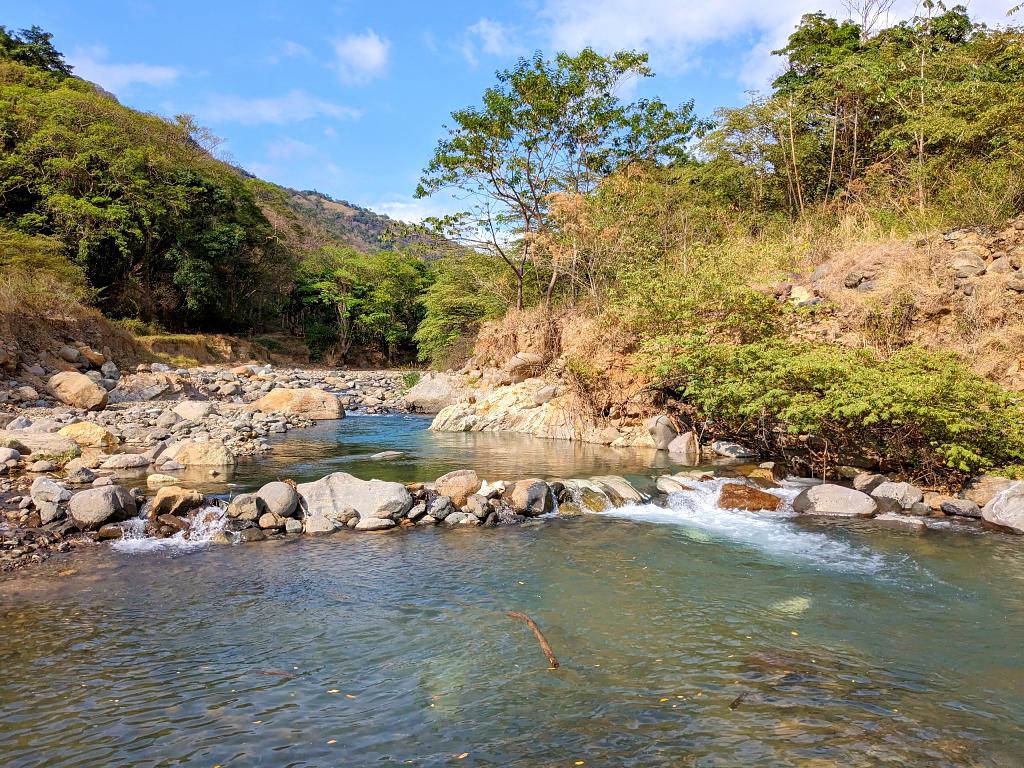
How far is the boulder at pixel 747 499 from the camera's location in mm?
9359

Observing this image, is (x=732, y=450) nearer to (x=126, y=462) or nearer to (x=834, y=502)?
(x=834, y=502)

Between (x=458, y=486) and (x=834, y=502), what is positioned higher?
(x=458, y=486)

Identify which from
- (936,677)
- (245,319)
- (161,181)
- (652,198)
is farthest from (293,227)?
(936,677)

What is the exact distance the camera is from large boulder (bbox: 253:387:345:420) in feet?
65.4

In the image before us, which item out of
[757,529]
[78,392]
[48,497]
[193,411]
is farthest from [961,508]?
[78,392]

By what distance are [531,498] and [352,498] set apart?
259cm

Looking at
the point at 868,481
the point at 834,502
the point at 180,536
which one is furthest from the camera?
the point at 868,481

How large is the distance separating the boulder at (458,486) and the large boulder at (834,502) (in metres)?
4.87

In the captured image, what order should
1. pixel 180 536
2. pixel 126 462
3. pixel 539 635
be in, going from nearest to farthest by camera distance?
1. pixel 539 635
2. pixel 180 536
3. pixel 126 462

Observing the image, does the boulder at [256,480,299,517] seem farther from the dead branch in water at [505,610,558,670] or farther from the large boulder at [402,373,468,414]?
the large boulder at [402,373,468,414]

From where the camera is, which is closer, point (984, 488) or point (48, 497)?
point (48, 497)

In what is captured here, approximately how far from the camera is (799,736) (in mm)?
3689

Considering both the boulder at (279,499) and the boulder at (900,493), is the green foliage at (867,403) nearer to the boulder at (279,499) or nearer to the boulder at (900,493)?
the boulder at (900,493)

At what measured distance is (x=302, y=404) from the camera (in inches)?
794
